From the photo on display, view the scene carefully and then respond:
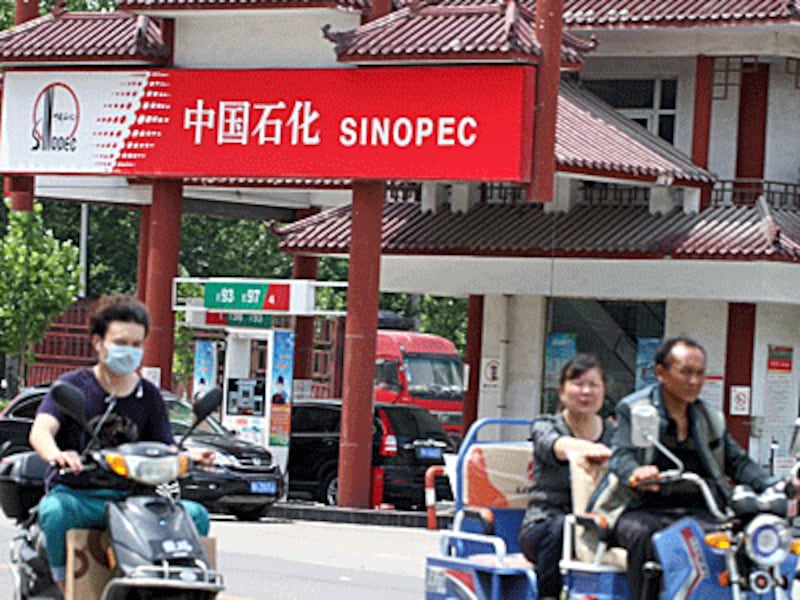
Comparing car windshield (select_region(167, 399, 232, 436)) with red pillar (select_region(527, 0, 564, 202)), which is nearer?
car windshield (select_region(167, 399, 232, 436))

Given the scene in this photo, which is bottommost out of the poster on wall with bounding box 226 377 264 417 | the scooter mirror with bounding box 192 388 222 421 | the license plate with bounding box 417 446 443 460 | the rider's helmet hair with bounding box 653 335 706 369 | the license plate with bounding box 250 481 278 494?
the license plate with bounding box 250 481 278 494

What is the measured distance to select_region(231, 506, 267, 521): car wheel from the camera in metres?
26.5

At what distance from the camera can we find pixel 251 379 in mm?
29969

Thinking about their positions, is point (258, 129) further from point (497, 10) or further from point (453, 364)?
point (453, 364)

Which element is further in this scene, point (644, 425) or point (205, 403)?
point (205, 403)

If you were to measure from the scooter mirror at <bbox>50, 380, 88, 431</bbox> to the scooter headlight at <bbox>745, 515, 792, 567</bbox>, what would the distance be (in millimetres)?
2930

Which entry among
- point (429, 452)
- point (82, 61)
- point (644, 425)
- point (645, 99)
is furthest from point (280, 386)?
point (644, 425)

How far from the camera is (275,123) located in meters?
28.5

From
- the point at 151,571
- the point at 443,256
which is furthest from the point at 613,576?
the point at 443,256

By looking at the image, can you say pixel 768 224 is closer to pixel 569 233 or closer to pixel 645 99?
pixel 569 233

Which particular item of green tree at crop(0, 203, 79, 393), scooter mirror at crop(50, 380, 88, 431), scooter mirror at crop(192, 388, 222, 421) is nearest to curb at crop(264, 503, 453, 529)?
scooter mirror at crop(192, 388, 222, 421)

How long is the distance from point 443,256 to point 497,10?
5.39m

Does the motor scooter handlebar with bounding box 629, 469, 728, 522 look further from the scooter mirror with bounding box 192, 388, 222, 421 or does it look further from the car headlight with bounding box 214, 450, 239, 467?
the car headlight with bounding box 214, 450, 239, 467

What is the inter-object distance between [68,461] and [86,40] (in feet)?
69.5
